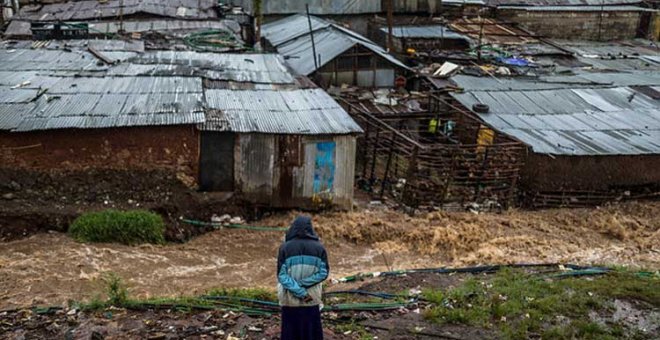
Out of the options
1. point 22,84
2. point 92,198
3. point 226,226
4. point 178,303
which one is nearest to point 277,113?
point 226,226

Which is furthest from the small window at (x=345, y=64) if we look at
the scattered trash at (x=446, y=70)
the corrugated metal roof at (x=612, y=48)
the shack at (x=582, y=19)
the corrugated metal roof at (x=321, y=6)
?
the shack at (x=582, y=19)

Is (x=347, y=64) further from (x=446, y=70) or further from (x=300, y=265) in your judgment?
(x=300, y=265)

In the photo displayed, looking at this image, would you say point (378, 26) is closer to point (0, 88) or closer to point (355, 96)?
point (355, 96)

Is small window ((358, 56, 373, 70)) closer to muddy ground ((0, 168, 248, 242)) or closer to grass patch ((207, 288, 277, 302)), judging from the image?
muddy ground ((0, 168, 248, 242))

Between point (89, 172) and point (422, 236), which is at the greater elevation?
point (89, 172)

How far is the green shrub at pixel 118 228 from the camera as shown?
11266 mm

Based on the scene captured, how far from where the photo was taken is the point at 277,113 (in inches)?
514

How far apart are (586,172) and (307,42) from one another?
11.8 metres

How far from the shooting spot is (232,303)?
742cm

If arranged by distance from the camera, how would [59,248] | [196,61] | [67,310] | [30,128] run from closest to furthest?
[67,310] → [59,248] → [30,128] → [196,61]

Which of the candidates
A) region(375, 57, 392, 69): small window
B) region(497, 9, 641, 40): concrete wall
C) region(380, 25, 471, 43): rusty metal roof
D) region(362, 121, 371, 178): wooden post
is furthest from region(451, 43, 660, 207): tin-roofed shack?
region(497, 9, 641, 40): concrete wall

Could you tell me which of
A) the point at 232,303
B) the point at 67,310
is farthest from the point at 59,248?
the point at 232,303

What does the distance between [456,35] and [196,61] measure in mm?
11481

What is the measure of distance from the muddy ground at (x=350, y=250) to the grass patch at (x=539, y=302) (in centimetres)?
270
